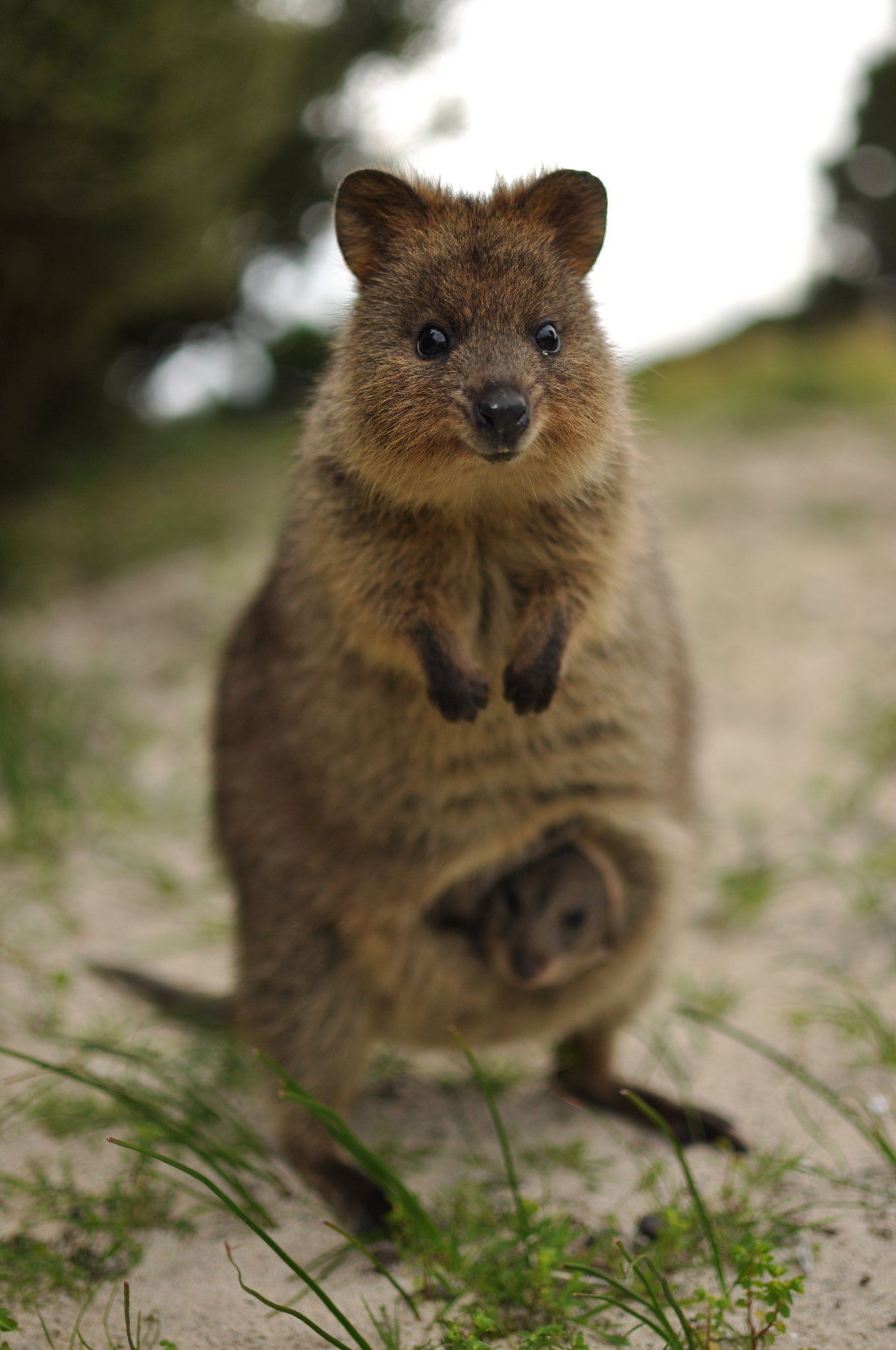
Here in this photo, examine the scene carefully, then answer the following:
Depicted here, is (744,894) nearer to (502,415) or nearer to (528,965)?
(528,965)

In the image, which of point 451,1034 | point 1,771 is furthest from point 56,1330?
point 1,771

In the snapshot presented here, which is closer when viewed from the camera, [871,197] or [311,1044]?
[311,1044]

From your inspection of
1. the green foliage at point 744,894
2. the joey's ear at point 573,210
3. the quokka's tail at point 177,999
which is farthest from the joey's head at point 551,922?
the joey's ear at point 573,210

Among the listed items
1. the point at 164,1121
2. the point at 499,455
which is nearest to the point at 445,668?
the point at 499,455

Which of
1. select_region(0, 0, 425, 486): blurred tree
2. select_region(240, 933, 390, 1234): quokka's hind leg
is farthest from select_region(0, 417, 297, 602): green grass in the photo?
select_region(240, 933, 390, 1234): quokka's hind leg

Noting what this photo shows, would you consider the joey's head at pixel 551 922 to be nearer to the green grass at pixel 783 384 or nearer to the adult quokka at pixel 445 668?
the adult quokka at pixel 445 668

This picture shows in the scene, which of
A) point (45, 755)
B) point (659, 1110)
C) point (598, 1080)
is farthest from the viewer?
point (45, 755)

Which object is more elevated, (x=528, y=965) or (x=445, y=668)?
(x=445, y=668)
